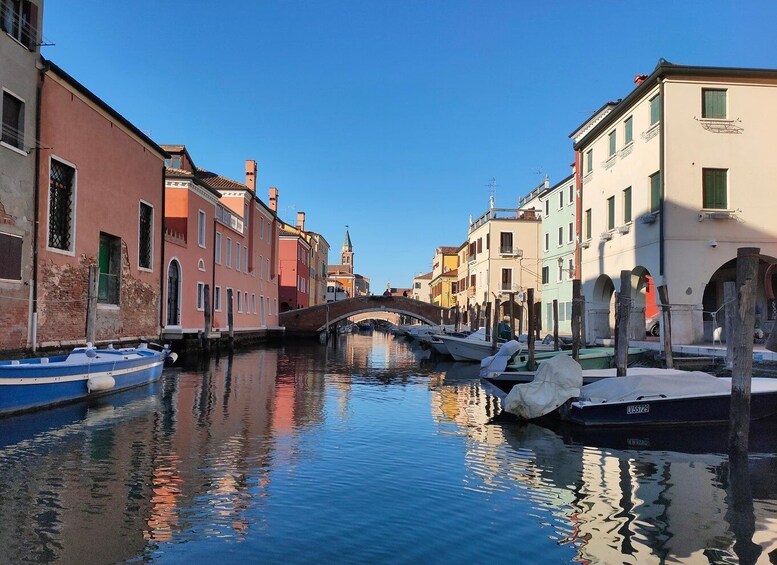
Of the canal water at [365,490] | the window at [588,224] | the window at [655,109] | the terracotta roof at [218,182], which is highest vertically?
the terracotta roof at [218,182]

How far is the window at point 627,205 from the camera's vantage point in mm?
19734

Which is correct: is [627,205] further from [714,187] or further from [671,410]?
[671,410]

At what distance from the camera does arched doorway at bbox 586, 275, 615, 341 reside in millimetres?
22156

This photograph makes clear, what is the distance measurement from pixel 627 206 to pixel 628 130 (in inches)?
97.9

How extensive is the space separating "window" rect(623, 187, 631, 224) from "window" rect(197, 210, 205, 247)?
17.1 m

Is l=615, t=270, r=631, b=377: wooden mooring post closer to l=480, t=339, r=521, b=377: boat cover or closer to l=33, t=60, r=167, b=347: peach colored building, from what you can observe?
l=480, t=339, r=521, b=377: boat cover

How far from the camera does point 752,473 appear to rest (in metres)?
7.42

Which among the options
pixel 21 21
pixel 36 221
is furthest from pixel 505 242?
pixel 21 21

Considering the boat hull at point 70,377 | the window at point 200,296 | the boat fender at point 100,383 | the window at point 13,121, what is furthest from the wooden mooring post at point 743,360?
the window at point 200,296

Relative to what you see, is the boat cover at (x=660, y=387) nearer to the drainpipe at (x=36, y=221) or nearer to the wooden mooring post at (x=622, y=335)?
the wooden mooring post at (x=622, y=335)

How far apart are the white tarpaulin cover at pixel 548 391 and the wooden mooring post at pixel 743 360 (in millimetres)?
3018

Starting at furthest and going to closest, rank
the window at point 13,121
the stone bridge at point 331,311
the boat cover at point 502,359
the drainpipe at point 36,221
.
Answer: the stone bridge at point 331,311
the boat cover at point 502,359
the drainpipe at point 36,221
the window at point 13,121

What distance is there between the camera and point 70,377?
37.3ft

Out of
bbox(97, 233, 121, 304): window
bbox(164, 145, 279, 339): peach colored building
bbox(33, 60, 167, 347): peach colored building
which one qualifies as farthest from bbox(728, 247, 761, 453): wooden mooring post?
bbox(164, 145, 279, 339): peach colored building
